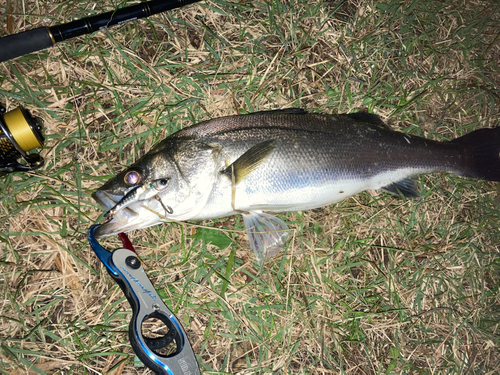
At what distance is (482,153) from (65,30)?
377 cm

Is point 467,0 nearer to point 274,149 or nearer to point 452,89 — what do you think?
point 452,89

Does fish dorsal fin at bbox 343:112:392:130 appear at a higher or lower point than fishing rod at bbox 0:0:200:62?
lower

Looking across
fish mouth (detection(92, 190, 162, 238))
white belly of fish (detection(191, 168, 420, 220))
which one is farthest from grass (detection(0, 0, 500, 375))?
fish mouth (detection(92, 190, 162, 238))

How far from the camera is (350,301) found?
3059mm

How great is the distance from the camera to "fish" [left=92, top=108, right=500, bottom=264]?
93.1 inches

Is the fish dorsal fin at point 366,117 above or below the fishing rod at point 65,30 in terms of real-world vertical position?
below

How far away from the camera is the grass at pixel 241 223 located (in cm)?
281

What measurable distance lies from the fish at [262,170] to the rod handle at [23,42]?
47.5 inches

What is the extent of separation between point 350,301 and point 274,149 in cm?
165

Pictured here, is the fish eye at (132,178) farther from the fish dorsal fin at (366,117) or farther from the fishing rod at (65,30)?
the fish dorsal fin at (366,117)

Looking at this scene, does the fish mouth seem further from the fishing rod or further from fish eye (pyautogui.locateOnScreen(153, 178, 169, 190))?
the fishing rod

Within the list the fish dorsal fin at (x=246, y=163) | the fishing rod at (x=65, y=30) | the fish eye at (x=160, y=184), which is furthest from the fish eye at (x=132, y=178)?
the fishing rod at (x=65, y=30)

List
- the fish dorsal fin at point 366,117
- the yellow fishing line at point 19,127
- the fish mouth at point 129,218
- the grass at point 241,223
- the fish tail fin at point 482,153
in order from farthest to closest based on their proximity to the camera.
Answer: the fish tail fin at point 482,153, the fish dorsal fin at point 366,117, the grass at point 241,223, the yellow fishing line at point 19,127, the fish mouth at point 129,218

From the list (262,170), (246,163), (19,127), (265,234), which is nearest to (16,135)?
(19,127)
